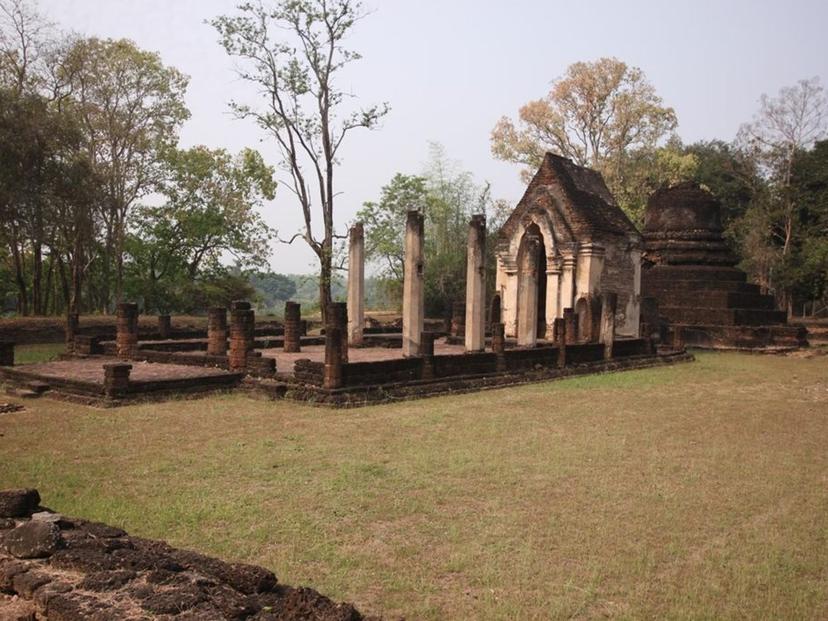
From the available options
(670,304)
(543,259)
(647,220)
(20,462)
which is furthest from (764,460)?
(647,220)

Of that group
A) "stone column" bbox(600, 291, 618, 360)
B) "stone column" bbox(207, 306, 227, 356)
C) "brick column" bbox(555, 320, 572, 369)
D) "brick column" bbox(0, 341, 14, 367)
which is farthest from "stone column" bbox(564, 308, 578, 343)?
"brick column" bbox(0, 341, 14, 367)

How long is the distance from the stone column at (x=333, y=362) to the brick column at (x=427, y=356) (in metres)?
1.90

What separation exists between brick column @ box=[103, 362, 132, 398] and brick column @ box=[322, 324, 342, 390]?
282cm

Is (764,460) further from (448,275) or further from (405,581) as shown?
(448,275)

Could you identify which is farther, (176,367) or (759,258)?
(759,258)

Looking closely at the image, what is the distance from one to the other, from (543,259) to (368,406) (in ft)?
40.9

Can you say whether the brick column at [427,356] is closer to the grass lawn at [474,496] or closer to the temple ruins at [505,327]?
the temple ruins at [505,327]

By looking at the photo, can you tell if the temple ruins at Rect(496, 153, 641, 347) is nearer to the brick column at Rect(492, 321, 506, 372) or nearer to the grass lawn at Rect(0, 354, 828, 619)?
the brick column at Rect(492, 321, 506, 372)

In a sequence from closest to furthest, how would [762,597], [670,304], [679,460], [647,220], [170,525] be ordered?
[762,597] < [170,525] < [679,460] < [670,304] < [647,220]

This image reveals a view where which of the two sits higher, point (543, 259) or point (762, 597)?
point (543, 259)

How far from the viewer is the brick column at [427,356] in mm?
12469

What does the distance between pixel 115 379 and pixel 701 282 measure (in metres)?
19.2

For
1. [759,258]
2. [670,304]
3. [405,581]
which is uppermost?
[759,258]

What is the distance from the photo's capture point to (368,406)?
10953 millimetres
